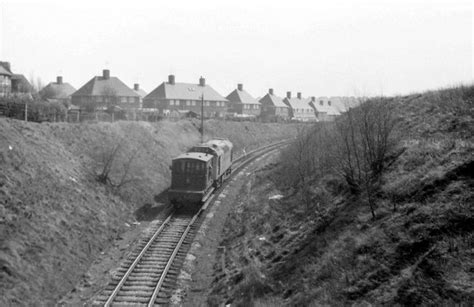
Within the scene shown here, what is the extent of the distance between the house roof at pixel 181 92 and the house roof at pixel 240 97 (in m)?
8.73

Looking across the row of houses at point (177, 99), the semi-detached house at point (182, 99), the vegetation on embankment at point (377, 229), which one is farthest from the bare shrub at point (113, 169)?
the semi-detached house at point (182, 99)

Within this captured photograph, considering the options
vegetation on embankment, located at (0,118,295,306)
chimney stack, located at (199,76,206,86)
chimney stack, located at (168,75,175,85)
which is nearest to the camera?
vegetation on embankment, located at (0,118,295,306)

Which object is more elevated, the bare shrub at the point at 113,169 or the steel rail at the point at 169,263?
the bare shrub at the point at 113,169

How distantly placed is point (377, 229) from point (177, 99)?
64.4 m

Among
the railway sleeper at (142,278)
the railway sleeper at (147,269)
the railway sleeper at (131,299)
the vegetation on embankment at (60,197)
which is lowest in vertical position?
the railway sleeper at (131,299)

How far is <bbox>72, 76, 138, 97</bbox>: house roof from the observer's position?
63438 millimetres

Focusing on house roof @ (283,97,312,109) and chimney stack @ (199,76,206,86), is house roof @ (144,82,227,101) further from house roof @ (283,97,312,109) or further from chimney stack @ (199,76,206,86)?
house roof @ (283,97,312,109)

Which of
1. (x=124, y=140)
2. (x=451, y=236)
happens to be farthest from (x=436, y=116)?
(x=124, y=140)

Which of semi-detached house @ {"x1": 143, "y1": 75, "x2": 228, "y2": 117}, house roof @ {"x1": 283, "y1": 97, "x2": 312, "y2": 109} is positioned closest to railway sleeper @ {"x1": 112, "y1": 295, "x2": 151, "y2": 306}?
semi-detached house @ {"x1": 143, "y1": 75, "x2": 228, "y2": 117}

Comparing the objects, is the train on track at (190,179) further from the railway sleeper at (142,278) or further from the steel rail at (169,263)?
the railway sleeper at (142,278)

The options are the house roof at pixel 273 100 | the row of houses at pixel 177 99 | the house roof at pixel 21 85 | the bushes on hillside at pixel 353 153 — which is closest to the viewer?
the bushes on hillside at pixel 353 153

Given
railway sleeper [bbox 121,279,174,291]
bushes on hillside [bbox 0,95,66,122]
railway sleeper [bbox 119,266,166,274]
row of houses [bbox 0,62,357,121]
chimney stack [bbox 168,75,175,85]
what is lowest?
railway sleeper [bbox 121,279,174,291]

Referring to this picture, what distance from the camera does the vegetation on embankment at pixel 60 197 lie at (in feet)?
42.9

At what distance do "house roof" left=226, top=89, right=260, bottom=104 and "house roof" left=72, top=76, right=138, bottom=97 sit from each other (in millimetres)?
27501
